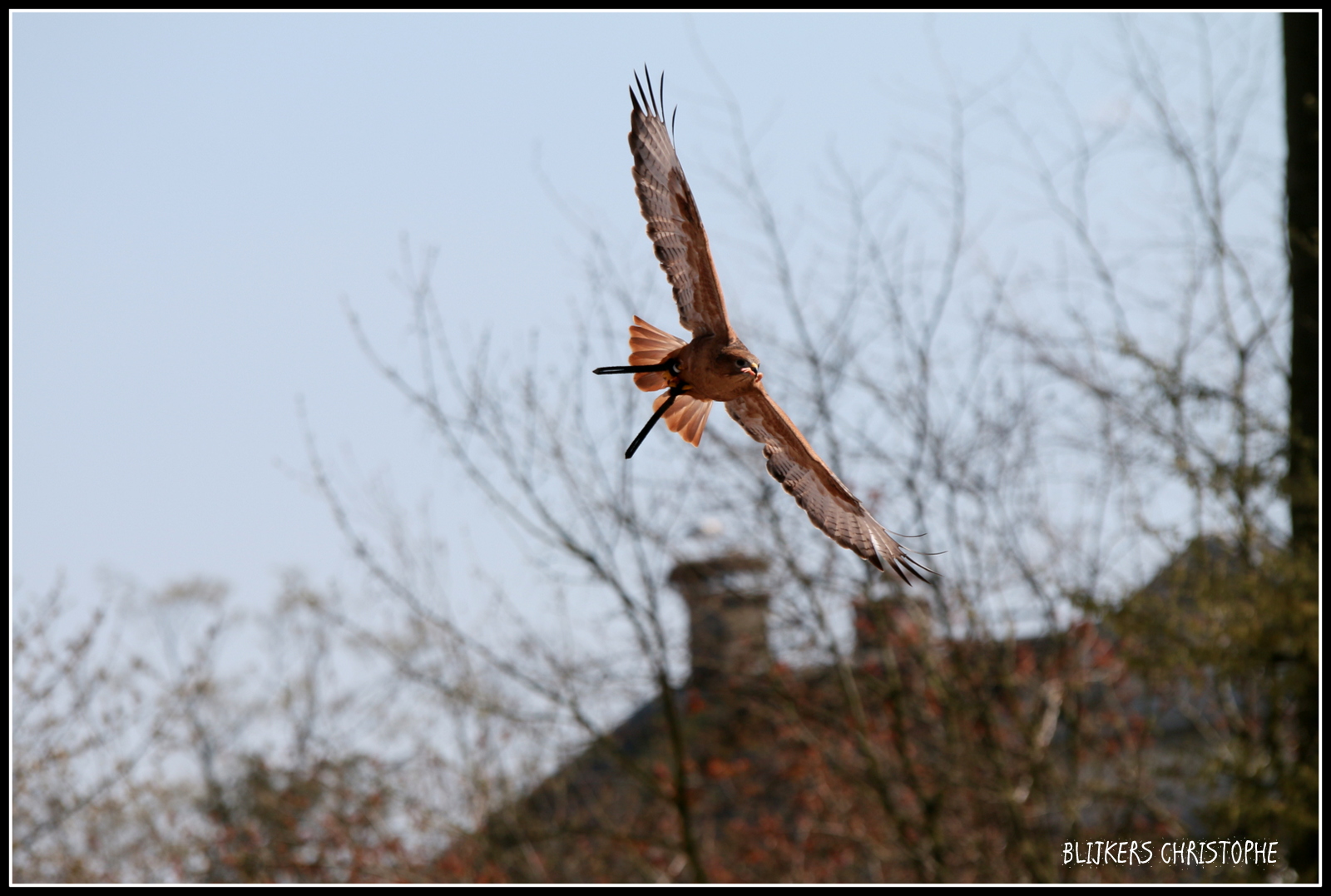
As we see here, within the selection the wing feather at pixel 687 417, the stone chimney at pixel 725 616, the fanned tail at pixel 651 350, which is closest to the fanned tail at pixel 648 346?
the fanned tail at pixel 651 350

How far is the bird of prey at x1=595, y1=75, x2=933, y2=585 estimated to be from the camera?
2.89 meters

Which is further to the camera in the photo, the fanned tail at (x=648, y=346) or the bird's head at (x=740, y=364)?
the fanned tail at (x=648, y=346)

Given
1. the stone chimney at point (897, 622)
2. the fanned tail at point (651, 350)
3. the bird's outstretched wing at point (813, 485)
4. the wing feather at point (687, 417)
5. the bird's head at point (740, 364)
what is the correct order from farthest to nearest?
the stone chimney at point (897, 622), the wing feather at point (687, 417), the bird's outstretched wing at point (813, 485), the fanned tail at point (651, 350), the bird's head at point (740, 364)

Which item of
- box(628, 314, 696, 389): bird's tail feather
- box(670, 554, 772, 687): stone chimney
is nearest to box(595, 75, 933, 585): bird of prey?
box(628, 314, 696, 389): bird's tail feather

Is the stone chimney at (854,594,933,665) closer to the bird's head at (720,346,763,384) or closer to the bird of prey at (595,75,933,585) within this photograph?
the bird of prey at (595,75,933,585)

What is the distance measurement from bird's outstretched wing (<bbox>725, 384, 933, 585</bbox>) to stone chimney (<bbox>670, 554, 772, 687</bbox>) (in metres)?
5.04

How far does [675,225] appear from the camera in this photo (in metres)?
3.17

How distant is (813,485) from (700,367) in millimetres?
843

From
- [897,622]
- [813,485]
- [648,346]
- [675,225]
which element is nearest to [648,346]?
[648,346]

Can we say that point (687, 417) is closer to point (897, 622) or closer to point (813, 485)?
point (813, 485)

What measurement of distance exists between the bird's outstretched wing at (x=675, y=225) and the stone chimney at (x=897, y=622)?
224 inches

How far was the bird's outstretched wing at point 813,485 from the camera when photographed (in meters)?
3.35

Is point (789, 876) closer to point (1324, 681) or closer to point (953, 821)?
point (953, 821)

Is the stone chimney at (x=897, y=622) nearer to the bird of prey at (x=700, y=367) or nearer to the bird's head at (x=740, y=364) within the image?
the bird of prey at (x=700, y=367)
